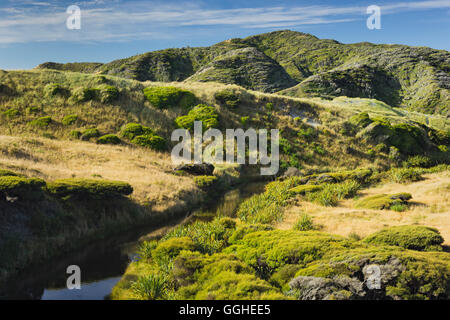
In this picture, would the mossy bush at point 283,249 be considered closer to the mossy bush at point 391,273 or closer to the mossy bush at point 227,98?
the mossy bush at point 391,273

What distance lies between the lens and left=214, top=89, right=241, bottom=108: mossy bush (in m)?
42.3

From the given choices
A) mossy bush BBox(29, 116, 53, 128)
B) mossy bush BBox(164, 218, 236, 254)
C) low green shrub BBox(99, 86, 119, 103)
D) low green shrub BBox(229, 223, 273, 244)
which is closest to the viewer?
mossy bush BBox(164, 218, 236, 254)

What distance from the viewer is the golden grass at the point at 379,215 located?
15580mm

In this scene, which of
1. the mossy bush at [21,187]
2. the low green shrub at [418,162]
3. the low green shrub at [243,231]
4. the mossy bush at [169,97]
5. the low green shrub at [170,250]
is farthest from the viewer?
the mossy bush at [169,97]

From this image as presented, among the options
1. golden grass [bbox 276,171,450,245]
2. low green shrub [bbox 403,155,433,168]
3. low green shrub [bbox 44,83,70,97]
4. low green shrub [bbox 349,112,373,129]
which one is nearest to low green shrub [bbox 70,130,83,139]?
low green shrub [bbox 44,83,70,97]

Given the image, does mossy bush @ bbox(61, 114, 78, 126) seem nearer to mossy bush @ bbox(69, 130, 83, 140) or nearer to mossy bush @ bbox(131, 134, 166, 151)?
mossy bush @ bbox(69, 130, 83, 140)

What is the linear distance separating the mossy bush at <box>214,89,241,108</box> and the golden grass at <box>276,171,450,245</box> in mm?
23713

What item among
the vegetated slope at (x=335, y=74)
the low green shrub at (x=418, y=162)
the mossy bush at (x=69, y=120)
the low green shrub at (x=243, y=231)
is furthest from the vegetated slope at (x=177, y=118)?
the vegetated slope at (x=335, y=74)

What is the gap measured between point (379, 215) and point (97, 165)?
2181cm

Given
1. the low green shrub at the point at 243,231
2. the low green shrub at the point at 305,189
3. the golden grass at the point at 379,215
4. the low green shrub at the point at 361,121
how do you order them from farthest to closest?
the low green shrub at the point at 361,121 → the low green shrub at the point at 305,189 → the golden grass at the point at 379,215 → the low green shrub at the point at 243,231

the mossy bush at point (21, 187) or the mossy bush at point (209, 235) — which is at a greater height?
the mossy bush at point (21, 187)

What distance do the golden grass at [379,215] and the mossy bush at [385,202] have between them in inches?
22.7
